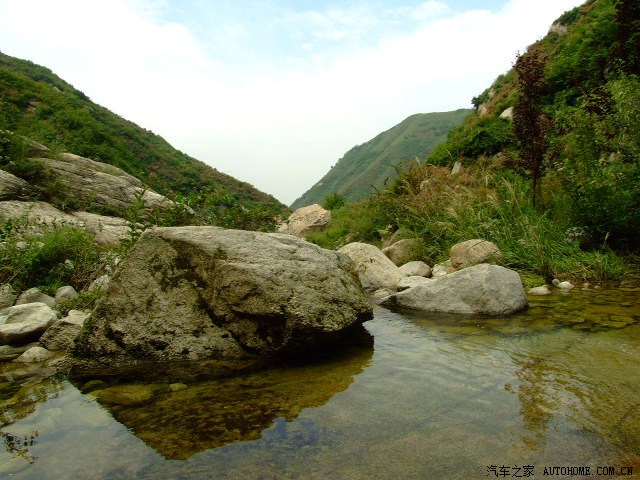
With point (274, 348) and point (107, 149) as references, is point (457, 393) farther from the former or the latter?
point (107, 149)

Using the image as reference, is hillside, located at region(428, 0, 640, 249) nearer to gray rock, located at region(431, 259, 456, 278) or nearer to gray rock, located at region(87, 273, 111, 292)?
gray rock, located at region(431, 259, 456, 278)

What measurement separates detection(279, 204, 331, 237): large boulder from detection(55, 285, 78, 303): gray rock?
46.5 feet

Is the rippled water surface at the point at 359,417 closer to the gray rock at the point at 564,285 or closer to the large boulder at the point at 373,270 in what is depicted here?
the gray rock at the point at 564,285

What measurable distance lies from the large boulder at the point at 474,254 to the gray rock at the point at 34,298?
261 inches


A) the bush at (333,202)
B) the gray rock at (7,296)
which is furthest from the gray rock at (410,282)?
the bush at (333,202)

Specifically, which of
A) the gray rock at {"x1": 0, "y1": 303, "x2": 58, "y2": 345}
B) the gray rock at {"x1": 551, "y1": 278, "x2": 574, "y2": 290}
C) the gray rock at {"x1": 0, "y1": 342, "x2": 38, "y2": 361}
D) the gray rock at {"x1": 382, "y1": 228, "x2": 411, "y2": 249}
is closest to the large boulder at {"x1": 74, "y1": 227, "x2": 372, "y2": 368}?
the gray rock at {"x1": 0, "y1": 342, "x2": 38, "y2": 361}

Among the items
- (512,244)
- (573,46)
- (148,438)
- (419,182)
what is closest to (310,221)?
(419,182)

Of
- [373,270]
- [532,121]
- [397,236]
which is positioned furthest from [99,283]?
[532,121]

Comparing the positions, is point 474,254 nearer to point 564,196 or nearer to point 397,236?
point 564,196

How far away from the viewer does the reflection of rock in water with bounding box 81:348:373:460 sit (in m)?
2.49

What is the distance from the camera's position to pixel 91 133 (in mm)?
28766

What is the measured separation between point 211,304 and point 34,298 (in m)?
3.17

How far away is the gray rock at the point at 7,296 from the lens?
526cm

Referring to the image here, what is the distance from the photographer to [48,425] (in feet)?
8.95
